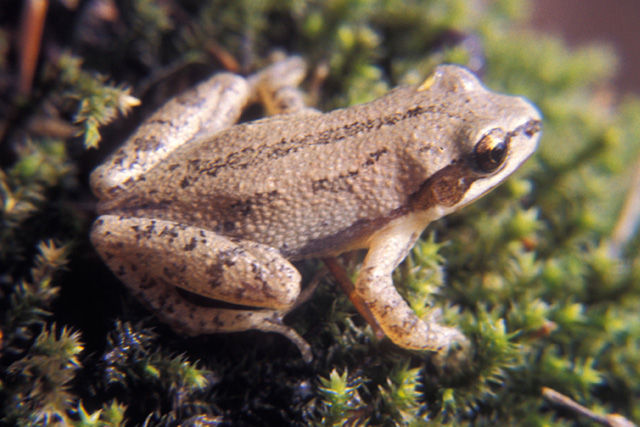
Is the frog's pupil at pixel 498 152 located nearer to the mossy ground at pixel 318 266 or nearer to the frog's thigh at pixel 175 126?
the mossy ground at pixel 318 266

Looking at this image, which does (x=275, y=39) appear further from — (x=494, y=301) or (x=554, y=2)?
(x=554, y=2)

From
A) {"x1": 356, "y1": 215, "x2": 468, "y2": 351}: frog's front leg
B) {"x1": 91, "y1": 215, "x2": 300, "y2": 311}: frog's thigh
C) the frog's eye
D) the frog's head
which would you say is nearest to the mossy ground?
{"x1": 356, "y1": 215, "x2": 468, "y2": 351}: frog's front leg

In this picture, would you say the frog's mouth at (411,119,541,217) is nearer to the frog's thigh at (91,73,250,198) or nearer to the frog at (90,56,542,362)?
the frog at (90,56,542,362)

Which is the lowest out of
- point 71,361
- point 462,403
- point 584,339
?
point 584,339

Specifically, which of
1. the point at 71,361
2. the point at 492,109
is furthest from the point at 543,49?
the point at 71,361

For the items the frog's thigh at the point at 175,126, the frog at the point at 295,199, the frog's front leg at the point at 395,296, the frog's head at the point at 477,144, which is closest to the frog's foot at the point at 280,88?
the frog's thigh at the point at 175,126
